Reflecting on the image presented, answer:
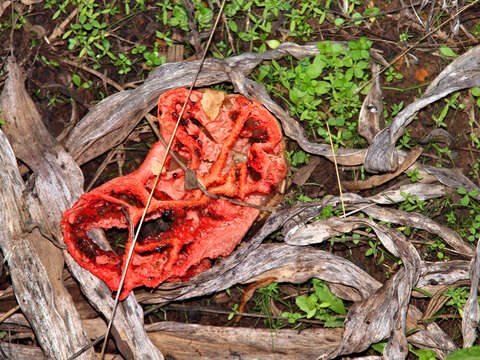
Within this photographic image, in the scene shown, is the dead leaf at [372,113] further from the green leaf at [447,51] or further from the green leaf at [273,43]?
the green leaf at [273,43]

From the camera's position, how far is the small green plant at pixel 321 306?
3.97 meters

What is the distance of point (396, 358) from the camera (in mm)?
3764

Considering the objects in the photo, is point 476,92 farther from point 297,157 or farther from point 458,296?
point 458,296

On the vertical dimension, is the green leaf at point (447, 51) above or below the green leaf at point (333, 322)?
above

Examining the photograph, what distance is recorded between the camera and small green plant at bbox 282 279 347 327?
397 centimetres

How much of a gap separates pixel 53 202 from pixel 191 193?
1.07 m

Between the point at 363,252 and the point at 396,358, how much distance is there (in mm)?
811

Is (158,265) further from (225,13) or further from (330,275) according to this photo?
(225,13)

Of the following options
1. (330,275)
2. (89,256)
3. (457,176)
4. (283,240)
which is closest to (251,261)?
(283,240)

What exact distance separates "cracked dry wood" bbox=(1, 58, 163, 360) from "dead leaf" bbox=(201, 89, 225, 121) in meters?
1.11

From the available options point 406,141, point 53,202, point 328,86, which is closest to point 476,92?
point 406,141

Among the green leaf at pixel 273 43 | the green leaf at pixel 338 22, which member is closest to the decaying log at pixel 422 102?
the green leaf at pixel 338 22

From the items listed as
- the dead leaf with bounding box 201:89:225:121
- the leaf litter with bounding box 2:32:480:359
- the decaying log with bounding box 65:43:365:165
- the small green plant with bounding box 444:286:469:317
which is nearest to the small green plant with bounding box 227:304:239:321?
the leaf litter with bounding box 2:32:480:359

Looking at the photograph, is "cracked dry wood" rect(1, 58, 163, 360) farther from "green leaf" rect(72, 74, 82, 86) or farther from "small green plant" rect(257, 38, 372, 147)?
"small green plant" rect(257, 38, 372, 147)
